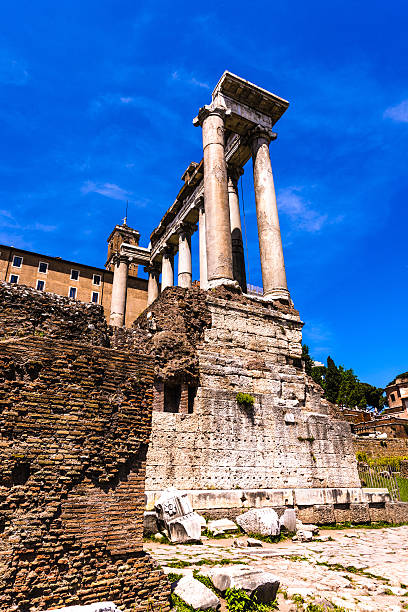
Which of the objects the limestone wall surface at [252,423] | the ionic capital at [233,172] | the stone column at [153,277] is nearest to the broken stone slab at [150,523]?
the limestone wall surface at [252,423]

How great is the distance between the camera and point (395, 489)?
48.9 ft

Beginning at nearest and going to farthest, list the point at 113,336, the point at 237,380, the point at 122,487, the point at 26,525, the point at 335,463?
1. the point at 26,525
2. the point at 122,487
3. the point at 113,336
4. the point at 237,380
5. the point at 335,463

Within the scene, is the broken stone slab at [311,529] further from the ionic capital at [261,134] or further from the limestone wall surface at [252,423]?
the ionic capital at [261,134]

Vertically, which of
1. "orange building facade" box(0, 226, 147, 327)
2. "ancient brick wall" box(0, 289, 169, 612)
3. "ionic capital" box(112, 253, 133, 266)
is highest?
"orange building facade" box(0, 226, 147, 327)

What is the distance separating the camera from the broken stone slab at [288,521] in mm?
9361

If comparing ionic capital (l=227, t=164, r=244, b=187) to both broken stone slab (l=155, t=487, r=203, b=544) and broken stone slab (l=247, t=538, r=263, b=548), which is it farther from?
broken stone slab (l=247, t=538, r=263, b=548)

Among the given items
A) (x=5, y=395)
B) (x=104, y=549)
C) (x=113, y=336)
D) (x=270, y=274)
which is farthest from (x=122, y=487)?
(x=270, y=274)

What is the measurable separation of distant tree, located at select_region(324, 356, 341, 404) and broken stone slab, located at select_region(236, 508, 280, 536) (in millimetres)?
38468

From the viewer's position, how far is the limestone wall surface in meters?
9.62

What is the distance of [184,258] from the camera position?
2331cm

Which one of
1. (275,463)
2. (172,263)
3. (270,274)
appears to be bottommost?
(275,463)

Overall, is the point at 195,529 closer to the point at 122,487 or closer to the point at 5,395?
the point at 122,487

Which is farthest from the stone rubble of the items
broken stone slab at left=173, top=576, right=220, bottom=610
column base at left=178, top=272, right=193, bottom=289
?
column base at left=178, top=272, right=193, bottom=289

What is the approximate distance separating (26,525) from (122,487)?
101cm
